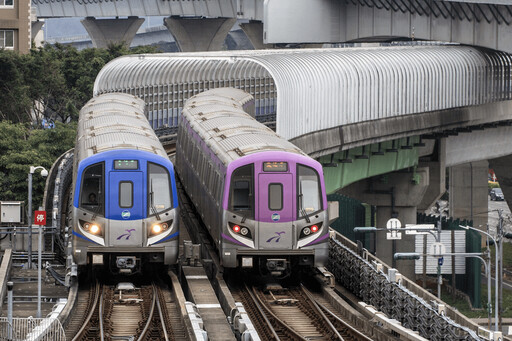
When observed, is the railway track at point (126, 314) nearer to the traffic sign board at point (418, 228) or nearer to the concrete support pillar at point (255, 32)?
the traffic sign board at point (418, 228)

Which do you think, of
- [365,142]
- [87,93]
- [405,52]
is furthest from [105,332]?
[87,93]

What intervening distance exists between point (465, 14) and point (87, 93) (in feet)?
89.3

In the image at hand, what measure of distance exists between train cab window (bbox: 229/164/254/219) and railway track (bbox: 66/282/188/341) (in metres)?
2.60

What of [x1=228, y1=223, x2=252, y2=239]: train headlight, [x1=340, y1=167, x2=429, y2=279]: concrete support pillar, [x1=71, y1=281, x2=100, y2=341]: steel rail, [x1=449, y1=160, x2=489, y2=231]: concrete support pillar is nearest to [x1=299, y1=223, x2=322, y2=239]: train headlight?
[x1=228, y1=223, x2=252, y2=239]: train headlight

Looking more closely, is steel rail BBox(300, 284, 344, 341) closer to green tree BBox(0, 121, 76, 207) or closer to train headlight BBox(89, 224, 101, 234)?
train headlight BBox(89, 224, 101, 234)

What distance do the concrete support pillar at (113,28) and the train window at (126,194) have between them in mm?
101515

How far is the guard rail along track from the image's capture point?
23.8m

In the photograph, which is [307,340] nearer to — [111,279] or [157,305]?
[157,305]

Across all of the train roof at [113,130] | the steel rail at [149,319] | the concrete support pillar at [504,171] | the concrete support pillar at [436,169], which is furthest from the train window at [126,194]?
the concrete support pillar at [504,171]

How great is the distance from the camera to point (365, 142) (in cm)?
5166

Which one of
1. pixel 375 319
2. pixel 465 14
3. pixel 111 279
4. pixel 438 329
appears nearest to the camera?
pixel 438 329

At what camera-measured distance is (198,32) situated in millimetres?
121750

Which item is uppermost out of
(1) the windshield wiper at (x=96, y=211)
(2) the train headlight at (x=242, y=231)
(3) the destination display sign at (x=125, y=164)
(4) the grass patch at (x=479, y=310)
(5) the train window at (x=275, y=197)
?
(3) the destination display sign at (x=125, y=164)

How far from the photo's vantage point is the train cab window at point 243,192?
28531mm
